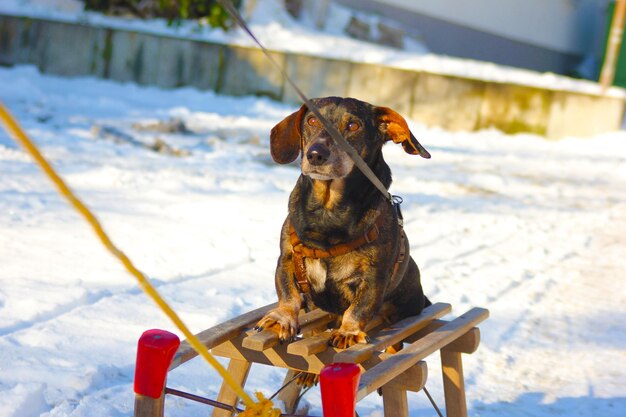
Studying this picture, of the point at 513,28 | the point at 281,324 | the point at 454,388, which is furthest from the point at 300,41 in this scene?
the point at 281,324

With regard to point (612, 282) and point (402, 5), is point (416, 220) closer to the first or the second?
point (612, 282)

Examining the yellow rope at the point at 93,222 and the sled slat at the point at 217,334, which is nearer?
the yellow rope at the point at 93,222

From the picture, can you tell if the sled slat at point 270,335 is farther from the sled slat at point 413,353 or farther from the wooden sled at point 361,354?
the sled slat at point 413,353

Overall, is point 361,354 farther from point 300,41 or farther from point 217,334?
point 300,41

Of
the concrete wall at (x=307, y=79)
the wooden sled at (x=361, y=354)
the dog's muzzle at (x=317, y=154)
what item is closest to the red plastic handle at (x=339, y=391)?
the wooden sled at (x=361, y=354)

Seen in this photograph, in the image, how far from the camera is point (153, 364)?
2.42 metres

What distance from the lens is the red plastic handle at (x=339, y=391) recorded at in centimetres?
219

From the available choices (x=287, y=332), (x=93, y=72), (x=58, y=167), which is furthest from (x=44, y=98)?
(x=287, y=332)

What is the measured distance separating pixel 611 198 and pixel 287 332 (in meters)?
7.08

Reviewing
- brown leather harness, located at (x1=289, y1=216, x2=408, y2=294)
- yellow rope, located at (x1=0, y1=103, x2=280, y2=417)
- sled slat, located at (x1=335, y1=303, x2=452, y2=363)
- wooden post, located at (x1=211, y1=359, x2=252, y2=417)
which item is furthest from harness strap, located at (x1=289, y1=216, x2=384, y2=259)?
yellow rope, located at (x1=0, y1=103, x2=280, y2=417)

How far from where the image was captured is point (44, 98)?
10.7 meters

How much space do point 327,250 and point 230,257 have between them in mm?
2676

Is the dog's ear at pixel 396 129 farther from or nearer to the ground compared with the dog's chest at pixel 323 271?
farther from the ground

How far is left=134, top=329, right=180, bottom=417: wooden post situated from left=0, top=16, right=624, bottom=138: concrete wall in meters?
10.6
